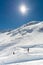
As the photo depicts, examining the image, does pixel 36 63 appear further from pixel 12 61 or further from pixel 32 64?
pixel 12 61

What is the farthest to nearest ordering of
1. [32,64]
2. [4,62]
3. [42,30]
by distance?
[42,30], [4,62], [32,64]

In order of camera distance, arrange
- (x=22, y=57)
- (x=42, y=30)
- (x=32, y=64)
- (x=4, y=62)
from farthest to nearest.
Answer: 1. (x=42, y=30)
2. (x=22, y=57)
3. (x=4, y=62)
4. (x=32, y=64)

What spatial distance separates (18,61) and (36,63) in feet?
8.67

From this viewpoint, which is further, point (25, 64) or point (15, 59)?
point (15, 59)

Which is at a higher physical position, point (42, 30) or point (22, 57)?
point (42, 30)

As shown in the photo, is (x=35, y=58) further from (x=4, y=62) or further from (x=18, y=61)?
(x=4, y=62)

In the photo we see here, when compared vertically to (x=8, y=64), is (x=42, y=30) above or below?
above

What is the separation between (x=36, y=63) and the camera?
51.9 feet

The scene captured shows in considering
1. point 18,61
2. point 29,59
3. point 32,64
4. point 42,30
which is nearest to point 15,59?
point 18,61

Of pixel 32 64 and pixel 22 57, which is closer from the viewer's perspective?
pixel 32 64

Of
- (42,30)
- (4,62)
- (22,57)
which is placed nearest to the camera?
(4,62)

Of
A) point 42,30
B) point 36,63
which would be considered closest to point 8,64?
point 36,63

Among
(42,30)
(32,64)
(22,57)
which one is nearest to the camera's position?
(32,64)

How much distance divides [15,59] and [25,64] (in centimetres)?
238
